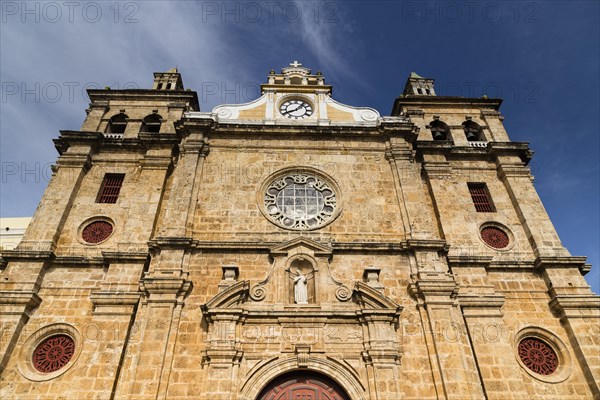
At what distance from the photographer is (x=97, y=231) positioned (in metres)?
14.3

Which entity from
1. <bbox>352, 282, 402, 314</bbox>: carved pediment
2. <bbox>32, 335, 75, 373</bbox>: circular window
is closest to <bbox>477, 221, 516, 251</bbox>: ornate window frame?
<bbox>352, 282, 402, 314</bbox>: carved pediment

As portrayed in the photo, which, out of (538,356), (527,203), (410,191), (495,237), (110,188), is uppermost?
(110,188)

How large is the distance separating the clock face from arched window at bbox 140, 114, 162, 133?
5247 mm

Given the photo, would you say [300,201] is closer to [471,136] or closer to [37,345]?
[37,345]

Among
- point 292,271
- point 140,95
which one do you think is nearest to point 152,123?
point 140,95

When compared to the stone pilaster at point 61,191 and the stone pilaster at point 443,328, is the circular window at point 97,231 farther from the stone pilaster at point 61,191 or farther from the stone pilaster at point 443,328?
the stone pilaster at point 443,328

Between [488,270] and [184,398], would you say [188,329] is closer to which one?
[184,398]

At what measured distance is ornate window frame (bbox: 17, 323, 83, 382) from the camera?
11.3 m

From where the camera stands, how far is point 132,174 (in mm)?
15797

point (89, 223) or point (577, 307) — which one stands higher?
point (89, 223)

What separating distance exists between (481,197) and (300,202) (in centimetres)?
684

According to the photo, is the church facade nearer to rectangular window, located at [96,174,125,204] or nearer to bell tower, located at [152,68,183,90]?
rectangular window, located at [96,174,125,204]

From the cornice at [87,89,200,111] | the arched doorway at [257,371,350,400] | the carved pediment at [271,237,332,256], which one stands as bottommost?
the arched doorway at [257,371,350,400]

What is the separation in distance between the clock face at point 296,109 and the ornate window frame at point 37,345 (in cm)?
1065
